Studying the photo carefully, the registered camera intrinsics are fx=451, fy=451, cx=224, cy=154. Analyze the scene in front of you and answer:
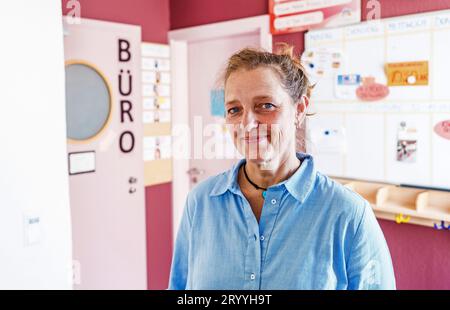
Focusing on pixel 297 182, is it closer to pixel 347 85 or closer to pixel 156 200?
pixel 347 85

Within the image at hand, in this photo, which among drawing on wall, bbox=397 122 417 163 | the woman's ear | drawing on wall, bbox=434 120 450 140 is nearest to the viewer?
the woman's ear

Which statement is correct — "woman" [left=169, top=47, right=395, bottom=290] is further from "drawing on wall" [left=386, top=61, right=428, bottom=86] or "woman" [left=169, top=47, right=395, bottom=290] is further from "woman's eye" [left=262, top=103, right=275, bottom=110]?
"drawing on wall" [left=386, top=61, right=428, bottom=86]

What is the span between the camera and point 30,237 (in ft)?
4.17

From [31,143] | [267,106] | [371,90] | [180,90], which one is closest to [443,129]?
[371,90]

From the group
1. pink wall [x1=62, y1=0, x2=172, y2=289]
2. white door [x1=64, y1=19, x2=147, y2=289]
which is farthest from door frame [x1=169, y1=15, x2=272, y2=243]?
white door [x1=64, y1=19, x2=147, y2=289]

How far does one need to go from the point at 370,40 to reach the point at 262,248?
123 cm

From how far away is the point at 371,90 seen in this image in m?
1.72

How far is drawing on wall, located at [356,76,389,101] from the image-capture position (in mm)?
1693

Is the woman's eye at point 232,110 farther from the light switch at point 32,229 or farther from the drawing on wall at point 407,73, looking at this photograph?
the drawing on wall at point 407,73

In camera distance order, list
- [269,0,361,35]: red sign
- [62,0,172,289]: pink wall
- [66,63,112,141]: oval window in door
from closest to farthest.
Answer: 1. [269,0,361,35]: red sign
2. [66,63,112,141]: oval window in door
3. [62,0,172,289]: pink wall

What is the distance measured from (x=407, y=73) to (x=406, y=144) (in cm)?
26

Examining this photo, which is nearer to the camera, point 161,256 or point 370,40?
point 370,40
